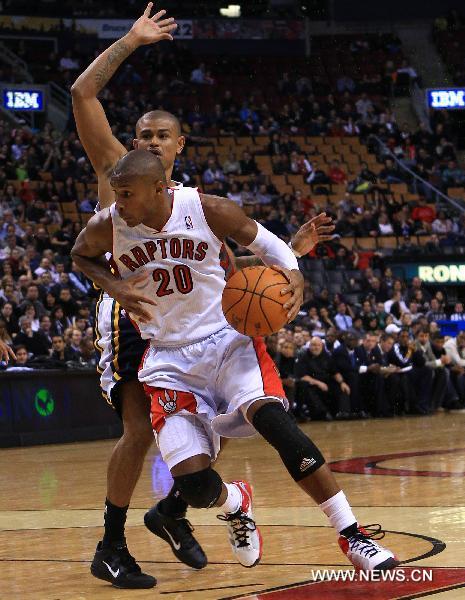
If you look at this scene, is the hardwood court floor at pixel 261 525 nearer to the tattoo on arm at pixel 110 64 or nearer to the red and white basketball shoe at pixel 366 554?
the red and white basketball shoe at pixel 366 554

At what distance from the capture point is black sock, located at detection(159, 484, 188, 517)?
5.73 meters

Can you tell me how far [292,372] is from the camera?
16.5 m

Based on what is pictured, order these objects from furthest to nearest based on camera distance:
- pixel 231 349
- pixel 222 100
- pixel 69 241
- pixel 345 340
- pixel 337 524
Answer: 1. pixel 222 100
2. pixel 69 241
3. pixel 345 340
4. pixel 231 349
5. pixel 337 524

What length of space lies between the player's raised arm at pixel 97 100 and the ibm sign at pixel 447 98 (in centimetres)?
2376

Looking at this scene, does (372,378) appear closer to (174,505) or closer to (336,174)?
(336,174)

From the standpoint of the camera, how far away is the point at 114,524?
5473mm

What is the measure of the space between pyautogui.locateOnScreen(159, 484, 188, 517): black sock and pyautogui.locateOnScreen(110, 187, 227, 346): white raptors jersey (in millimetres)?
863

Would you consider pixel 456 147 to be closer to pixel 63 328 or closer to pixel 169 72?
pixel 169 72

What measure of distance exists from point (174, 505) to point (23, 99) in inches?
808

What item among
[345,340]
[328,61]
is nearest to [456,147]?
[328,61]

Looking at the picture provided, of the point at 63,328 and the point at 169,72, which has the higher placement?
the point at 169,72

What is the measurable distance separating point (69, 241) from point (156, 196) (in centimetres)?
1412

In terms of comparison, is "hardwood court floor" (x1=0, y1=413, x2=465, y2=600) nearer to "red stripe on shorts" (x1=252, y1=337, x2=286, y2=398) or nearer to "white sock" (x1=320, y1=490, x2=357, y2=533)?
"white sock" (x1=320, y1=490, x2=357, y2=533)

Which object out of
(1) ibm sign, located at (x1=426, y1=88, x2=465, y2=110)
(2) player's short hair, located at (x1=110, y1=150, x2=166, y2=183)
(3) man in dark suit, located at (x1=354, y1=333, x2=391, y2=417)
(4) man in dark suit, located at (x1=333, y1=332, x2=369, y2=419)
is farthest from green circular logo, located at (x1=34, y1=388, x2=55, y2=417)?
(1) ibm sign, located at (x1=426, y1=88, x2=465, y2=110)
